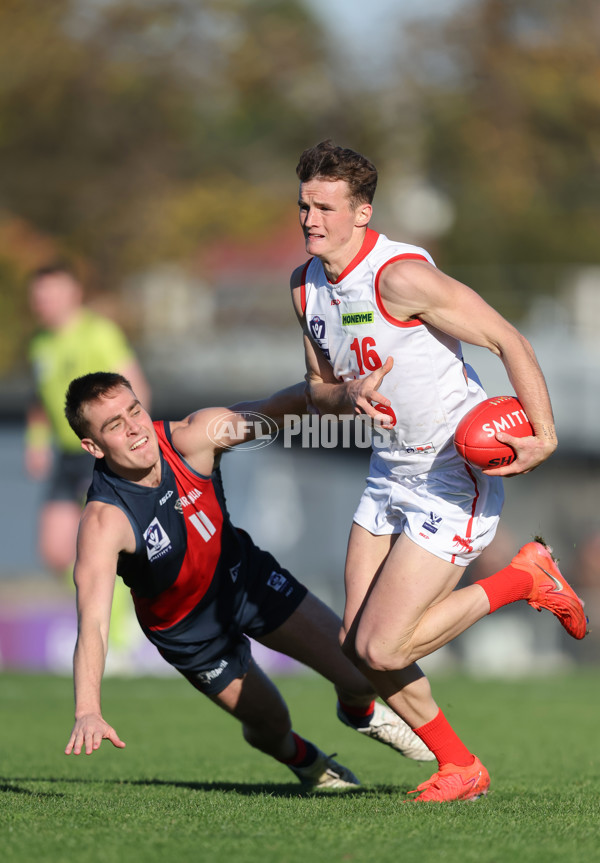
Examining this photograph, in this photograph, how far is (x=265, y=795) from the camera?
5.68 meters

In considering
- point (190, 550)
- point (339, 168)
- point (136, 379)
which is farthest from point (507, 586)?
point (136, 379)

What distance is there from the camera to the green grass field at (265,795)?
13.3 feet

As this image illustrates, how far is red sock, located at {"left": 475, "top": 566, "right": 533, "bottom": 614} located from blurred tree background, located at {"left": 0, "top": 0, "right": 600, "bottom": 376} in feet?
60.2

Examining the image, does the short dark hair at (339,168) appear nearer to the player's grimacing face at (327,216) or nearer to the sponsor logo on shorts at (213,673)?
the player's grimacing face at (327,216)

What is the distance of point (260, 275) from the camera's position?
35.9 meters

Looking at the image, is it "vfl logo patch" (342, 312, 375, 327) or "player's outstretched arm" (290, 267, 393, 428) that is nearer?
"player's outstretched arm" (290, 267, 393, 428)

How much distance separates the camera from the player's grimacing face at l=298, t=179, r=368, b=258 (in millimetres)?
5465

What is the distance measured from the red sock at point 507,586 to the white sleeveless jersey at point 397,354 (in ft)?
2.10

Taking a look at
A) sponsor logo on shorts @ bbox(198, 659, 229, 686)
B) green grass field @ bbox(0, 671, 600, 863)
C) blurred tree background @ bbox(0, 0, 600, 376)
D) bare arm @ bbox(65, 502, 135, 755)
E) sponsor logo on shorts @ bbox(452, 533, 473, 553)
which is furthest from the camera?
blurred tree background @ bbox(0, 0, 600, 376)

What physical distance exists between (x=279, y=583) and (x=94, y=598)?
4.50ft

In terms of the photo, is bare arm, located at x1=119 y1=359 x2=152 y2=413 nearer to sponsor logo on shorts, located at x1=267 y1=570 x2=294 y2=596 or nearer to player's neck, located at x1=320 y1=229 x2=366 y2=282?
sponsor logo on shorts, located at x1=267 y1=570 x2=294 y2=596

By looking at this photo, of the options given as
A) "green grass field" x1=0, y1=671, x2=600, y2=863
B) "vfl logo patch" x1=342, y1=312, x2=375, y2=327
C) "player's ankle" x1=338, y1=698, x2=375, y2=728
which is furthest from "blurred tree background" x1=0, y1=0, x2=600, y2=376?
"vfl logo patch" x1=342, y1=312, x2=375, y2=327

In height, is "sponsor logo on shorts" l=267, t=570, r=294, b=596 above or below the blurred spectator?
below

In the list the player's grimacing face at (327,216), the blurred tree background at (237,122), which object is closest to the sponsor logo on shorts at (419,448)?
the player's grimacing face at (327,216)
